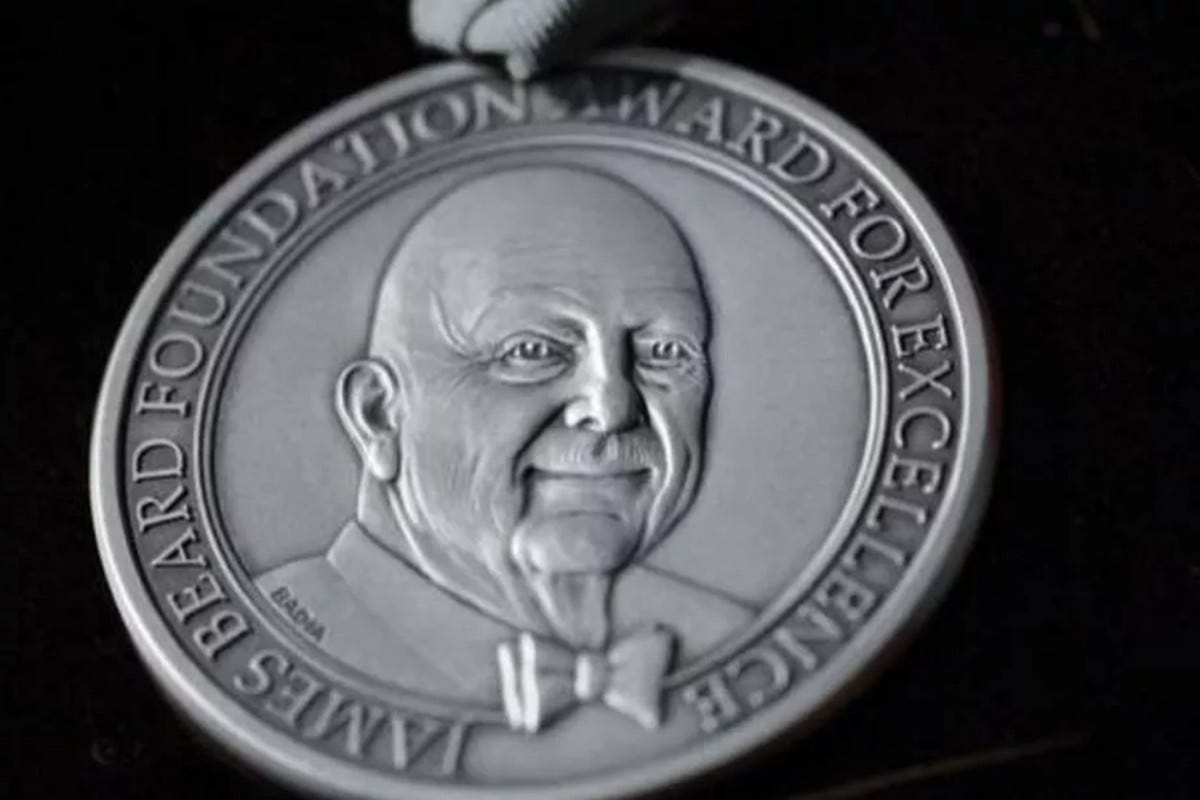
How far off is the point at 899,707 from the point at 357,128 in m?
0.47

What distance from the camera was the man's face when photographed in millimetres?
1453

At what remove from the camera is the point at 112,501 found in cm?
149

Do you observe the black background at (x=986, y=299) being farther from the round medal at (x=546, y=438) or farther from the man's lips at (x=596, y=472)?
the man's lips at (x=596, y=472)

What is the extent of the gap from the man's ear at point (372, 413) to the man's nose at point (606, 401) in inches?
3.7

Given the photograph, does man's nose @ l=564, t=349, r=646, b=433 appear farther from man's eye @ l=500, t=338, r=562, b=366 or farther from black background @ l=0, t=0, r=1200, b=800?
black background @ l=0, t=0, r=1200, b=800

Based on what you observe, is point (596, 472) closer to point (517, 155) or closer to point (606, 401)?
point (606, 401)

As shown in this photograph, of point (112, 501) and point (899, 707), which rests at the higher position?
point (112, 501)

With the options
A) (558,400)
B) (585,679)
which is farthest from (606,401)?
(585,679)

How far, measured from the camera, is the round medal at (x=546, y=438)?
139 centimetres

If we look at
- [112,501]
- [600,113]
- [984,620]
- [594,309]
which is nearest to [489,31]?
[600,113]

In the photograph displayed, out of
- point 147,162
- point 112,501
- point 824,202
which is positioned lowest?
point 112,501

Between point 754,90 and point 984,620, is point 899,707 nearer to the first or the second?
point 984,620

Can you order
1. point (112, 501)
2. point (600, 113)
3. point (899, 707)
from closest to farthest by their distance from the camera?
1. point (899, 707)
2. point (112, 501)
3. point (600, 113)

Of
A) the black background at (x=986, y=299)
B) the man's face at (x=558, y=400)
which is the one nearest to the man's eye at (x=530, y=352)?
the man's face at (x=558, y=400)
